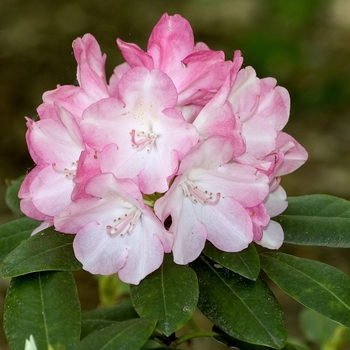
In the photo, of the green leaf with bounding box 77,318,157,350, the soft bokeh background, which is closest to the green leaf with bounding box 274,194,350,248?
the green leaf with bounding box 77,318,157,350

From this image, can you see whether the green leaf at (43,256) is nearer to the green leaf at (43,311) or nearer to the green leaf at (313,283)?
the green leaf at (43,311)

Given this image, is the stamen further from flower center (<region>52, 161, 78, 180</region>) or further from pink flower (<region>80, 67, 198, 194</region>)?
flower center (<region>52, 161, 78, 180</region>)

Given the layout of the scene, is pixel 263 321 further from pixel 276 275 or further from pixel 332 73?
pixel 332 73

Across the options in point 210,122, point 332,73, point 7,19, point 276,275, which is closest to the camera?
point 210,122

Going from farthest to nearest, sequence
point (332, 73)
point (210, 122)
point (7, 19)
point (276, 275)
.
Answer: point (7, 19)
point (332, 73)
point (276, 275)
point (210, 122)

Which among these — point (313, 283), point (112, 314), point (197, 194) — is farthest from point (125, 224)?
point (112, 314)

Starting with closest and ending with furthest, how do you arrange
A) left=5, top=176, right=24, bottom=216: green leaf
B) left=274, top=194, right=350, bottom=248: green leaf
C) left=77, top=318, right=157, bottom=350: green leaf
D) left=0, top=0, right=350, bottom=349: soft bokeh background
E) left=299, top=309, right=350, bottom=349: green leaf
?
1. left=77, top=318, right=157, bottom=350: green leaf
2. left=274, top=194, right=350, bottom=248: green leaf
3. left=5, top=176, right=24, bottom=216: green leaf
4. left=299, top=309, right=350, bottom=349: green leaf
5. left=0, top=0, right=350, bottom=349: soft bokeh background

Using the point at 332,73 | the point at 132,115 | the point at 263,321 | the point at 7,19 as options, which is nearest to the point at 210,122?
the point at 132,115

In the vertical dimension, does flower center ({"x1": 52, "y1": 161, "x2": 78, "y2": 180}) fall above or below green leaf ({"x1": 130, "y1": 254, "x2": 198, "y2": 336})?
above
